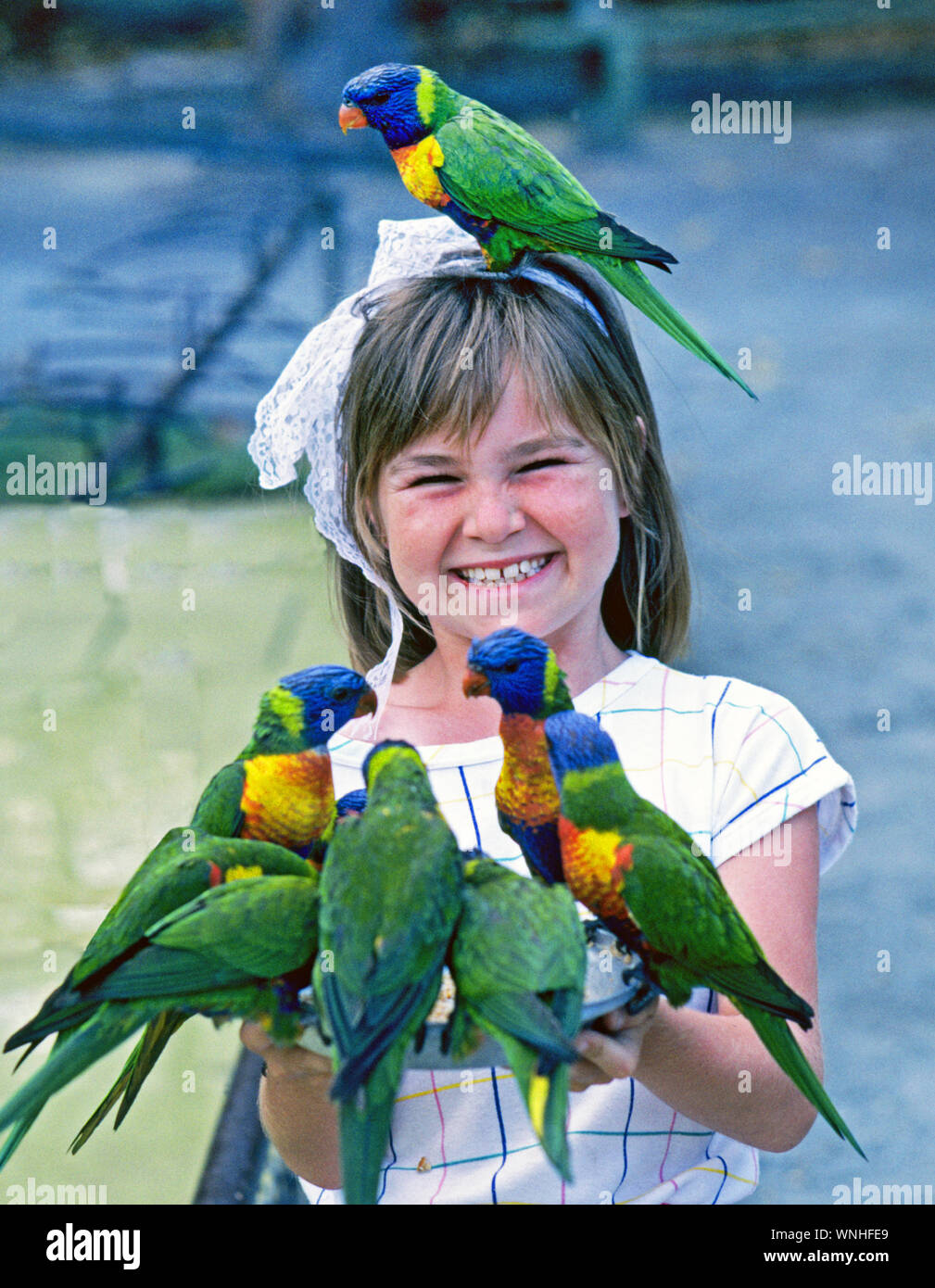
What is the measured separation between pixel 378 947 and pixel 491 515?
362 mm

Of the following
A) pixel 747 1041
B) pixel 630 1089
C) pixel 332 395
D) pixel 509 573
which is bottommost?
pixel 630 1089

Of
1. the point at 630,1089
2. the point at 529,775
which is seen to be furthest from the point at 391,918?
the point at 630,1089

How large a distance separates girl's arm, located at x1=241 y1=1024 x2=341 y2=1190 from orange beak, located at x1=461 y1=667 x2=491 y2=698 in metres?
0.23

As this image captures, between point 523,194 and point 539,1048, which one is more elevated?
point 523,194

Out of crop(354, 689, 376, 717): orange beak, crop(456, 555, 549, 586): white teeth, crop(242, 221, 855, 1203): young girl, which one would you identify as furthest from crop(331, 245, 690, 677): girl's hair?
crop(354, 689, 376, 717): orange beak

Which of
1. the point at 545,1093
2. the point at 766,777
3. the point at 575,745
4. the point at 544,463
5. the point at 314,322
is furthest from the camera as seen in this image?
the point at 314,322

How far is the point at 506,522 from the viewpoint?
0.85 meters

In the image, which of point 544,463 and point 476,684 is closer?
point 476,684

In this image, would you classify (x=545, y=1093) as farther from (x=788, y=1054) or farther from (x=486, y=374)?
(x=486, y=374)

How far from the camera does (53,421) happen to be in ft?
13.4

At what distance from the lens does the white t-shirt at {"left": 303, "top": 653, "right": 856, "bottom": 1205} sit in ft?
3.25
